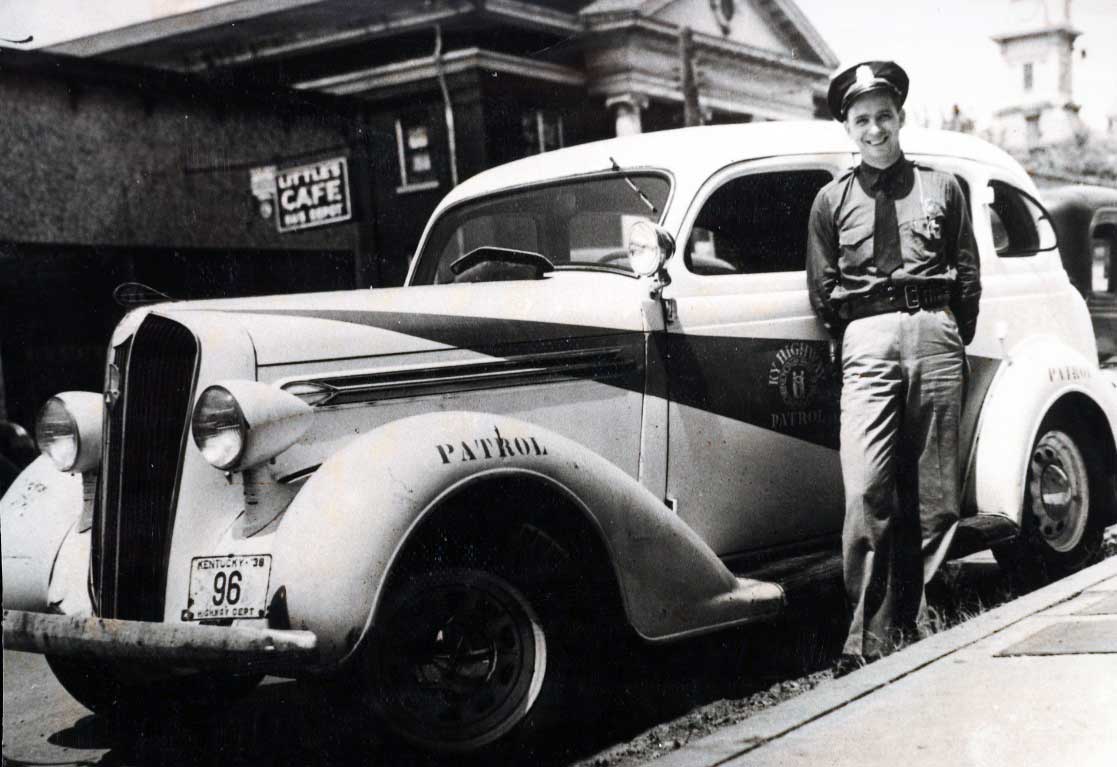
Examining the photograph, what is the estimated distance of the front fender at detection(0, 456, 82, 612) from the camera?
10.7 feet

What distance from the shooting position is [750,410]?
12.1 ft

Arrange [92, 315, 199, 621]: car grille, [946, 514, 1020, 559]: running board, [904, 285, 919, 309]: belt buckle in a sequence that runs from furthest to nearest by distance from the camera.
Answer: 1. [946, 514, 1020, 559]: running board
2. [904, 285, 919, 309]: belt buckle
3. [92, 315, 199, 621]: car grille

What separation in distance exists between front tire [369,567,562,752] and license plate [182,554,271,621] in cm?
29

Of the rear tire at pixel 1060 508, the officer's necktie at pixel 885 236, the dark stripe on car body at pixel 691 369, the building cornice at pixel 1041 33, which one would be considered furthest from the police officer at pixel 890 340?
the rear tire at pixel 1060 508

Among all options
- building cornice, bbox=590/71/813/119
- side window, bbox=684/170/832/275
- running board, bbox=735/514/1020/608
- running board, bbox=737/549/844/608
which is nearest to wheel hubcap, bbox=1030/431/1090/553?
running board, bbox=735/514/1020/608

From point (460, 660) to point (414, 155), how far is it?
13.7 ft

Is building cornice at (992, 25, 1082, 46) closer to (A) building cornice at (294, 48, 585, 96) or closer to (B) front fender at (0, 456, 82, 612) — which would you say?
(A) building cornice at (294, 48, 585, 96)

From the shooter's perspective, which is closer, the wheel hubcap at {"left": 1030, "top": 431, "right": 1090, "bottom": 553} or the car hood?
the car hood

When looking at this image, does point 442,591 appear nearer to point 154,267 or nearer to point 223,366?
point 223,366

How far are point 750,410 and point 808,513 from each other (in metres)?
0.48

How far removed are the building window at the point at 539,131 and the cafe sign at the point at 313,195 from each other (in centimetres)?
240

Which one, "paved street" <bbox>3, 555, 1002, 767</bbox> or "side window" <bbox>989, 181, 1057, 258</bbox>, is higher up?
"side window" <bbox>989, 181, 1057, 258</bbox>

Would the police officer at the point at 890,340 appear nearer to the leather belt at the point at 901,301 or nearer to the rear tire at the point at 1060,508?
the leather belt at the point at 901,301

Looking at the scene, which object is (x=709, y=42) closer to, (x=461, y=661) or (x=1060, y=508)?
(x=1060, y=508)
